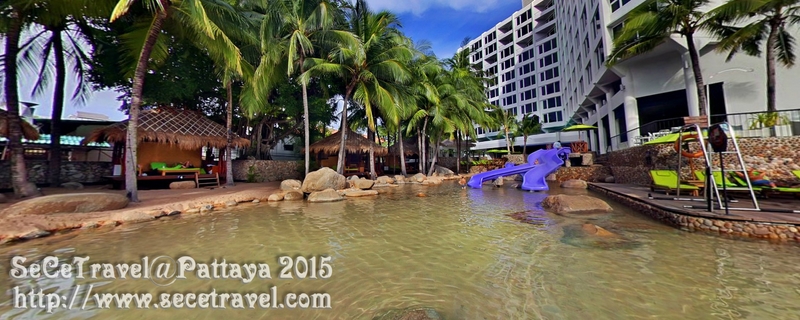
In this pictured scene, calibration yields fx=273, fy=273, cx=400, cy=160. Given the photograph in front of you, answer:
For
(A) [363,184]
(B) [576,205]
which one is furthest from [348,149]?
(B) [576,205]

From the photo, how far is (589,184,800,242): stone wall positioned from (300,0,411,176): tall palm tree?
38.8 ft

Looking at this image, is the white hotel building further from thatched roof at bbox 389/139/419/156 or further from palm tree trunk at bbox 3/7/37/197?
palm tree trunk at bbox 3/7/37/197

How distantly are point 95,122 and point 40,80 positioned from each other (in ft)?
19.5

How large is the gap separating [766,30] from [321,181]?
19350mm

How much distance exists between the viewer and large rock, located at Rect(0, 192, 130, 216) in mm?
5853

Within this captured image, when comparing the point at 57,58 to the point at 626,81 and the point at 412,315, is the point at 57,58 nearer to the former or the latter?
the point at 412,315

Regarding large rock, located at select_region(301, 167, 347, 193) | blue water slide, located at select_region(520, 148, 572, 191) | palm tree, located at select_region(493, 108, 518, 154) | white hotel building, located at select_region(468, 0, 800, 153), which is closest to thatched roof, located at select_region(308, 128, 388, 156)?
large rock, located at select_region(301, 167, 347, 193)

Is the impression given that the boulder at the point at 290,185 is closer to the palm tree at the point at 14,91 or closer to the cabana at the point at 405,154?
the palm tree at the point at 14,91

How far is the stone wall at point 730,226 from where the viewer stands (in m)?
4.73

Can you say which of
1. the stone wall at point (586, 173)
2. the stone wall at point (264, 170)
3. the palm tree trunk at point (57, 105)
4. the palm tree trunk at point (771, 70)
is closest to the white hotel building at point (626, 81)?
the palm tree trunk at point (771, 70)

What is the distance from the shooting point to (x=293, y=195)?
1104 centimetres

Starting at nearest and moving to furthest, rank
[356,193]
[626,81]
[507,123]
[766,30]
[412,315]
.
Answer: [412,315]
[766,30]
[356,193]
[626,81]
[507,123]

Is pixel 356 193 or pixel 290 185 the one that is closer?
pixel 356 193

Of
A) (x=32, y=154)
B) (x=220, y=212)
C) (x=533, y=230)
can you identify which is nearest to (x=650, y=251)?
(x=533, y=230)
